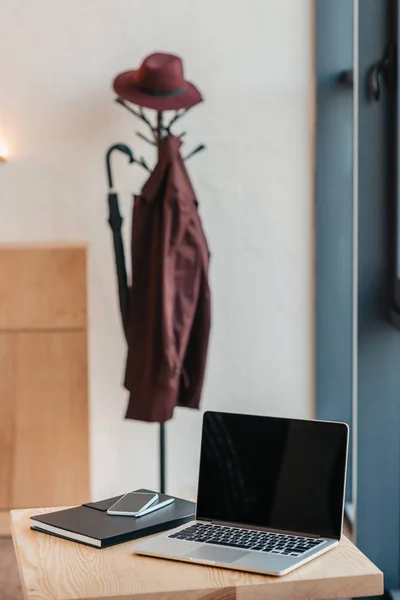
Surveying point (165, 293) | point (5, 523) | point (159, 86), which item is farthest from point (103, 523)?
point (159, 86)

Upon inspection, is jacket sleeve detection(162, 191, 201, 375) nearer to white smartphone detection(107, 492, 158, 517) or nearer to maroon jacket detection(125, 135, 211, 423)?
maroon jacket detection(125, 135, 211, 423)

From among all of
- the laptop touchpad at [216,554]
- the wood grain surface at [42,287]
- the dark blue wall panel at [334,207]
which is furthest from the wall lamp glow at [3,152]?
the laptop touchpad at [216,554]

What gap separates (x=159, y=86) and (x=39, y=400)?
134 centimetres

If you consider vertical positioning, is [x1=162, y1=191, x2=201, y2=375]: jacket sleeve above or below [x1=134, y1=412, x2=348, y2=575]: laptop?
above

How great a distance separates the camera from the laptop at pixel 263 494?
1.57 m

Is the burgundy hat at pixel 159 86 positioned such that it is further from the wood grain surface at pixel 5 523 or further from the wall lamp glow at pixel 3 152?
the wood grain surface at pixel 5 523

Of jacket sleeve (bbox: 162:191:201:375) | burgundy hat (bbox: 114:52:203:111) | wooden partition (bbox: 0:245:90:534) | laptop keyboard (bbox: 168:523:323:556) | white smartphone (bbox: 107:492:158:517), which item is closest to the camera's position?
laptop keyboard (bbox: 168:523:323:556)

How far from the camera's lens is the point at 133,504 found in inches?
71.1

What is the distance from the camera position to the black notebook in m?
1.64

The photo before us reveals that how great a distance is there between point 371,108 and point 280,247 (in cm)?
113

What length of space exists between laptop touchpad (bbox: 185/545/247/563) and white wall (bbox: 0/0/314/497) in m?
2.37

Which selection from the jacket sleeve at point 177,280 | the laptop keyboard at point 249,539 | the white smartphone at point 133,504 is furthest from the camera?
the jacket sleeve at point 177,280

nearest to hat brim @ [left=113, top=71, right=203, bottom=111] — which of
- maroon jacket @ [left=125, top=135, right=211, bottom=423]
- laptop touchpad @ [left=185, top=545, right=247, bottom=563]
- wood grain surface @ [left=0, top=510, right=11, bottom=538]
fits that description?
maroon jacket @ [left=125, top=135, right=211, bottom=423]

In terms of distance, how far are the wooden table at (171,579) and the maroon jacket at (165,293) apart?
164 centimetres
